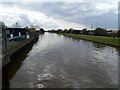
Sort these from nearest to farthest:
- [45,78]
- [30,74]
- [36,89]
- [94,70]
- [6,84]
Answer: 1. [36,89]
2. [6,84]
3. [45,78]
4. [30,74]
5. [94,70]

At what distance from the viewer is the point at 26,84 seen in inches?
233

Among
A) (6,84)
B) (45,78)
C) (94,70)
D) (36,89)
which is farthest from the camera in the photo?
(94,70)

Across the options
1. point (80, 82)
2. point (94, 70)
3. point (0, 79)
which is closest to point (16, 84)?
point (0, 79)

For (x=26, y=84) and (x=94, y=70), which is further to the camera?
(x=94, y=70)

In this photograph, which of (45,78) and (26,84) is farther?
(45,78)

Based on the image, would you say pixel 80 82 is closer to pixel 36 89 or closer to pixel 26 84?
pixel 36 89

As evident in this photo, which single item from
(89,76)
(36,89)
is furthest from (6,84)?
(89,76)

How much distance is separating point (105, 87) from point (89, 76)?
1397mm

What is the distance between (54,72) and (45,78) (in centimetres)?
103

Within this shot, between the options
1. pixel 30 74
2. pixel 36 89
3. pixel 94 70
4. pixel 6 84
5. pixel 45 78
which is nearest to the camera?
pixel 36 89

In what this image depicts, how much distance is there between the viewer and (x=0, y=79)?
6.08 metres

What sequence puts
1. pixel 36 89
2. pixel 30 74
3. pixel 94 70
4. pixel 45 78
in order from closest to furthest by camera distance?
pixel 36 89 < pixel 45 78 < pixel 30 74 < pixel 94 70

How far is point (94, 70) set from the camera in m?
8.05

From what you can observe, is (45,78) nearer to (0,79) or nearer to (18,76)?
(18,76)
